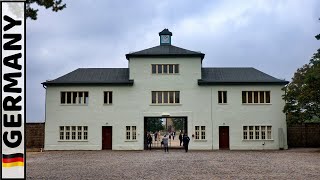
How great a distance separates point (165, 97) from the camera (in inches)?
1626

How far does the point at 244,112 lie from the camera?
40750 millimetres

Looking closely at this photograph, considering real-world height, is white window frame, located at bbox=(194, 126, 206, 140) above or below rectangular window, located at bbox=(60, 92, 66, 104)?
below

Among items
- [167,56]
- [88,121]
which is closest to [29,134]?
[88,121]

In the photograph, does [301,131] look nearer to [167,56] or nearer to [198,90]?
[198,90]

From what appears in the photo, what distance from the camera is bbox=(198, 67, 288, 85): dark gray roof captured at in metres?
40.9

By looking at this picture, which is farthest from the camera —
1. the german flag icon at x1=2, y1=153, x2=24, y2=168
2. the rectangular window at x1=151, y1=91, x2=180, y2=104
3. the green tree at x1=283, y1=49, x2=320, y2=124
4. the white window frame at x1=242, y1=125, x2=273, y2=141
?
the rectangular window at x1=151, y1=91, x2=180, y2=104

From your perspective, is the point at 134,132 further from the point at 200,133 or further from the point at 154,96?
the point at 200,133

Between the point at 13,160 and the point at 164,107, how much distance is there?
36007mm

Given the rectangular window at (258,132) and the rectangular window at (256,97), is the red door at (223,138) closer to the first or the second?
the rectangular window at (258,132)

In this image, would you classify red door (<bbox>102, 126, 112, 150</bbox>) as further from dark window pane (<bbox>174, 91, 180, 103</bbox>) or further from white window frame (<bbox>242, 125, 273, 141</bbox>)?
white window frame (<bbox>242, 125, 273, 141</bbox>)

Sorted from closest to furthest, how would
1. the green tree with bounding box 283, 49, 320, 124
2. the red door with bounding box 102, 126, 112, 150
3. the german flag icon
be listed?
the german flag icon → the green tree with bounding box 283, 49, 320, 124 → the red door with bounding box 102, 126, 112, 150

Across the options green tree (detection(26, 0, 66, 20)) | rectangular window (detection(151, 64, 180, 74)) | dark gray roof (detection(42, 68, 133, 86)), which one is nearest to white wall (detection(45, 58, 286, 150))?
rectangular window (detection(151, 64, 180, 74))

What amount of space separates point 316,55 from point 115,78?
58.7 ft

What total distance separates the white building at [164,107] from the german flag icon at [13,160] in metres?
35.7
